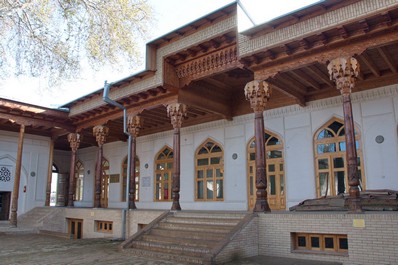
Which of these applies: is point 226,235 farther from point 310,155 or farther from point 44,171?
point 44,171

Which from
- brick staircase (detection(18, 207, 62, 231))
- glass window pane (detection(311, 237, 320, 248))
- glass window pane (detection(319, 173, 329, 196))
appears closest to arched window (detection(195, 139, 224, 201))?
glass window pane (detection(319, 173, 329, 196))

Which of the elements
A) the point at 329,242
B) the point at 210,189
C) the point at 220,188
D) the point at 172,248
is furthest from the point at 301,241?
the point at 210,189

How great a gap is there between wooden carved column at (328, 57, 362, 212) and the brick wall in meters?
0.45

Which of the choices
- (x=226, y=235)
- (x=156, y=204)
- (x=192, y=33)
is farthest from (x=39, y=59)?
(x=156, y=204)

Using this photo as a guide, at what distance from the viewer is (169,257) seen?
7891mm

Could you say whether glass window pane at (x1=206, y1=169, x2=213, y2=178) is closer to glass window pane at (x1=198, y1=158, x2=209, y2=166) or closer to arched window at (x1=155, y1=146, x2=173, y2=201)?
glass window pane at (x1=198, y1=158, x2=209, y2=166)

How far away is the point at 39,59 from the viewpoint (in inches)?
309

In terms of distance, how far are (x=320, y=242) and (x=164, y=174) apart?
9435 millimetres

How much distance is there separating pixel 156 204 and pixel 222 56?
8.21 metres

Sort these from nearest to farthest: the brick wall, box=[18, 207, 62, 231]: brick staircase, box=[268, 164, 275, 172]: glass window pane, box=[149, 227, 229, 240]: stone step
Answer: the brick wall < box=[149, 227, 229, 240]: stone step < box=[268, 164, 275, 172]: glass window pane < box=[18, 207, 62, 231]: brick staircase

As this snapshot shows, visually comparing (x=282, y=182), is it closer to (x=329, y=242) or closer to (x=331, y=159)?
(x=331, y=159)

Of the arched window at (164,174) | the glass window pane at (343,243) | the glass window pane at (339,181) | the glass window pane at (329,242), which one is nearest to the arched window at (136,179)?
the arched window at (164,174)

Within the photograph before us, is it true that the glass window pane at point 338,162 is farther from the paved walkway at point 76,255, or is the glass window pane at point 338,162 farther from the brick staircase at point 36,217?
the brick staircase at point 36,217

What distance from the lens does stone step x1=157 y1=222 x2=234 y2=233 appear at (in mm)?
8555
